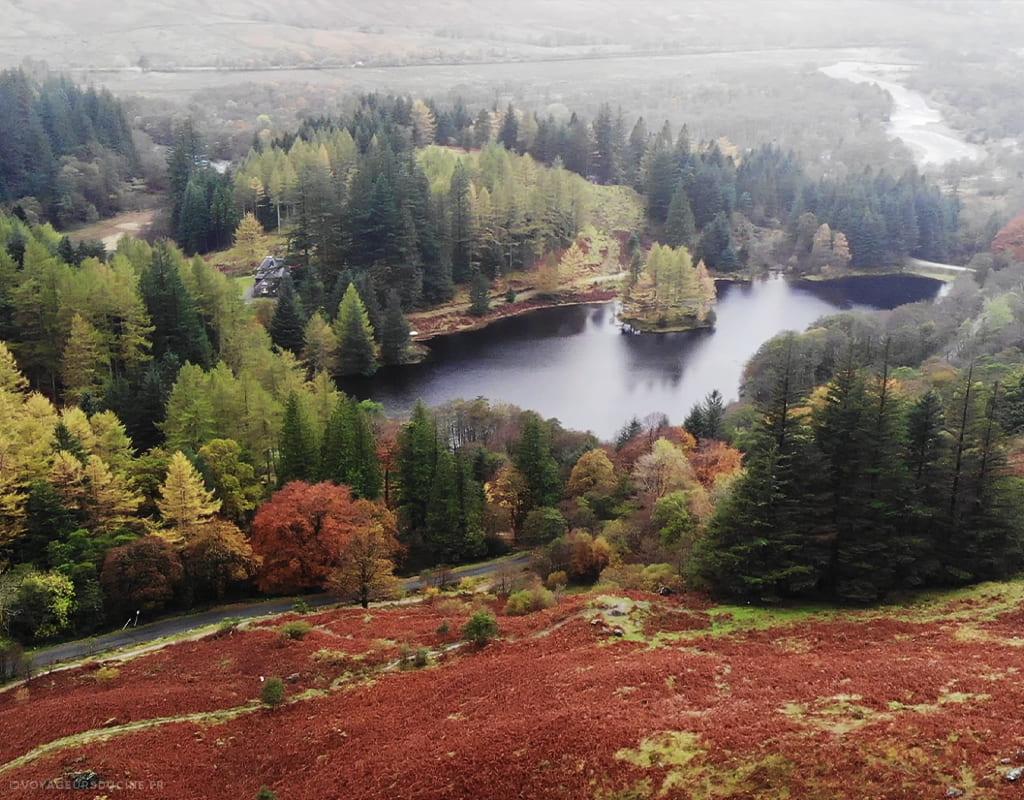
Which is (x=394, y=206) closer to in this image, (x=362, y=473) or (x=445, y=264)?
(x=445, y=264)

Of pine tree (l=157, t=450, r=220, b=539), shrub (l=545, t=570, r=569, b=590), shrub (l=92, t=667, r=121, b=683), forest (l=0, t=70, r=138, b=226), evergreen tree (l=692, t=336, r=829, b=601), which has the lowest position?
shrub (l=545, t=570, r=569, b=590)

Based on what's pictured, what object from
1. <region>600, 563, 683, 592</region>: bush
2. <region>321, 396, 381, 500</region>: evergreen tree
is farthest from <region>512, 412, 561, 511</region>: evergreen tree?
<region>600, 563, 683, 592</region>: bush

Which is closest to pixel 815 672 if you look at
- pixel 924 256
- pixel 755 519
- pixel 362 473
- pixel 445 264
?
pixel 755 519

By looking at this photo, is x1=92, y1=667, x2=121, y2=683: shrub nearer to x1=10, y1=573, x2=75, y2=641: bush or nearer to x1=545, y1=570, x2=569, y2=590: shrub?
x1=10, y1=573, x2=75, y2=641: bush

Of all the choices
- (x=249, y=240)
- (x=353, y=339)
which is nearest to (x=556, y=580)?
(x=353, y=339)

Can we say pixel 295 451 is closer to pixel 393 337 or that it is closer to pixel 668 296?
pixel 393 337

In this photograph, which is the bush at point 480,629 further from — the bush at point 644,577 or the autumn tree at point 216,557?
the autumn tree at point 216,557
